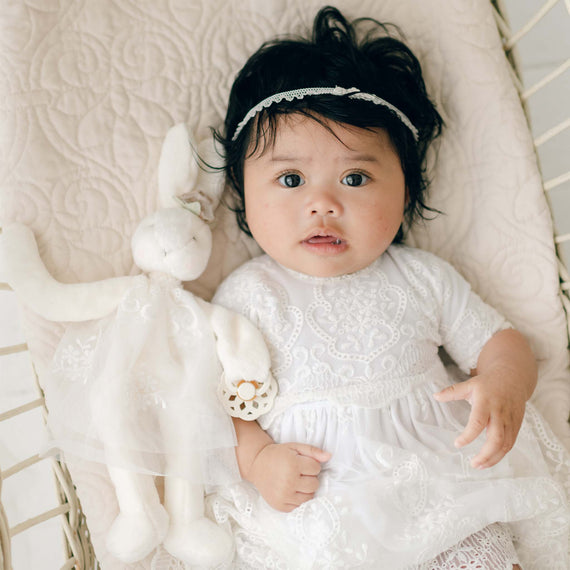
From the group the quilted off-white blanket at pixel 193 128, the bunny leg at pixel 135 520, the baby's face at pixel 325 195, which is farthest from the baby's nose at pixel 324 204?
the bunny leg at pixel 135 520

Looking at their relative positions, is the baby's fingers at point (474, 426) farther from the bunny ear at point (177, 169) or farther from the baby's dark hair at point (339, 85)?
the bunny ear at point (177, 169)

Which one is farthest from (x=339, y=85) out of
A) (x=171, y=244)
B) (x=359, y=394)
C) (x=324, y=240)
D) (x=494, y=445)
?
(x=494, y=445)

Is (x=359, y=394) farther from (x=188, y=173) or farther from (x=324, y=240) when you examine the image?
(x=188, y=173)

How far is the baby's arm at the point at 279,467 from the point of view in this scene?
85 centimetres

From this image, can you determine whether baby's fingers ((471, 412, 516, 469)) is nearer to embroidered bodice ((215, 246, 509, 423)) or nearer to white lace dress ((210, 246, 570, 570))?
white lace dress ((210, 246, 570, 570))

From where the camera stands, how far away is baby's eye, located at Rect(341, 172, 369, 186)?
94 cm

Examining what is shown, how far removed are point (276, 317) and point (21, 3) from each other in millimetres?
Result: 664

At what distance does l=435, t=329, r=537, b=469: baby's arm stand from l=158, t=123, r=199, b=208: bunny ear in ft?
1.71

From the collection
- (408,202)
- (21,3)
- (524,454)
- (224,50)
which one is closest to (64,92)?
(21,3)

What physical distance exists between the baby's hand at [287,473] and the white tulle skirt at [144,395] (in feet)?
0.14

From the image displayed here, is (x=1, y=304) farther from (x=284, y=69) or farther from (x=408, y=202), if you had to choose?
(x=408, y=202)

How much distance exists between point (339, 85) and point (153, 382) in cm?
55

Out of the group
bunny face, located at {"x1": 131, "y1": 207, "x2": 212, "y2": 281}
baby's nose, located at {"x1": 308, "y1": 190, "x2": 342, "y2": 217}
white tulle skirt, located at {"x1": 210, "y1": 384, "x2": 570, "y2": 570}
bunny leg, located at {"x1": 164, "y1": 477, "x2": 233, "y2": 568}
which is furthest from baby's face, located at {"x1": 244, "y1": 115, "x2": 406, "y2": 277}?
bunny leg, located at {"x1": 164, "y1": 477, "x2": 233, "y2": 568}

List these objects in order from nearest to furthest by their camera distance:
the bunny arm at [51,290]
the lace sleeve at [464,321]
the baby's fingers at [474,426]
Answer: the baby's fingers at [474,426]
the bunny arm at [51,290]
the lace sleeve at [464,321]
